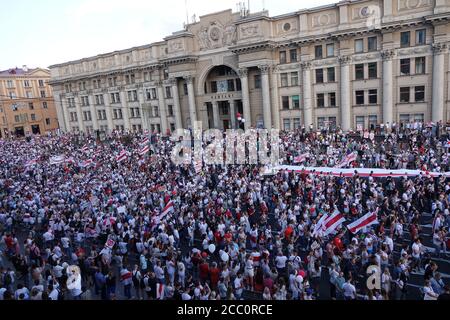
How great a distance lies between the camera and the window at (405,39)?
36744 millimetres

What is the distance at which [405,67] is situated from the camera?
37.7 m

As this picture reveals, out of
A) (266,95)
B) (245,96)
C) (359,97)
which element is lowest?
(359,97)

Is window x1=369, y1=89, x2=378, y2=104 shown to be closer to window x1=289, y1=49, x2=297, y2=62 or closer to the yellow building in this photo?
window x1=289, y1=49, x2=297, y2=62

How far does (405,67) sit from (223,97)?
75.4ft

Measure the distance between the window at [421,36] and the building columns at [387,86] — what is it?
2411mm

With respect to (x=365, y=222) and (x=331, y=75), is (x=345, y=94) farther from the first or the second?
(x=365, y=222)

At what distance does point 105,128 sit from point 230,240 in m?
55.7

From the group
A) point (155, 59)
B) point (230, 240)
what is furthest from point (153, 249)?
point (155, 59)

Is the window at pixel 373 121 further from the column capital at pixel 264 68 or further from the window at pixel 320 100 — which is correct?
the column capital at pixel 264 68

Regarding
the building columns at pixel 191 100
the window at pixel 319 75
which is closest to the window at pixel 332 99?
the window at pixel 319 75

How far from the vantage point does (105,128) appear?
2574 inches

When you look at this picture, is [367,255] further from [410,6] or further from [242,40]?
[242,40]

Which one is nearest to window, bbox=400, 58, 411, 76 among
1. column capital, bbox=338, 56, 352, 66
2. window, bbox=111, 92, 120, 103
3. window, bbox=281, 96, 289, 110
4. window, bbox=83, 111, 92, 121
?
column capital, bbox=338, 56, 352, 66

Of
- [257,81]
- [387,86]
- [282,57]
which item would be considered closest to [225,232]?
[387,86]
